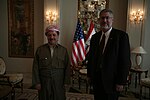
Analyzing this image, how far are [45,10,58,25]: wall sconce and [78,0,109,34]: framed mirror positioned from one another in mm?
803

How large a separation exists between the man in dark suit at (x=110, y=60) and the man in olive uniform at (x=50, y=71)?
440 mm

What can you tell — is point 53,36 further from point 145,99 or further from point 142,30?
point 142,30

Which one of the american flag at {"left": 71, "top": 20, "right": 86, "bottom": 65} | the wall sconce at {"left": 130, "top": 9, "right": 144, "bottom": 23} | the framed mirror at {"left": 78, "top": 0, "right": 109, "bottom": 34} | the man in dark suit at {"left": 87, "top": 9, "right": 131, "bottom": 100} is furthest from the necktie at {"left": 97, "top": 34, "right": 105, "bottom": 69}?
the framed mirror at {"left": 78, "top": 0, "right": 109, "bottom": 34}

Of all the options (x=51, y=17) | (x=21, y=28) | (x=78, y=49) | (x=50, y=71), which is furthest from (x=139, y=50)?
(x=21, y=28)

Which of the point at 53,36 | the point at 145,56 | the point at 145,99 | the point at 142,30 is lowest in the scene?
the point at 145,99

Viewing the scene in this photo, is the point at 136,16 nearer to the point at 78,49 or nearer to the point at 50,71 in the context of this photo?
the point at 78,49

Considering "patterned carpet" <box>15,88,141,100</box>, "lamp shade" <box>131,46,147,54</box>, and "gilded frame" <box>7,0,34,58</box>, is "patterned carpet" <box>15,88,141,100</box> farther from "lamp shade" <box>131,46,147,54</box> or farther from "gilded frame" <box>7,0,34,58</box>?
"gilded frame" <box>7,0,34,58</box>

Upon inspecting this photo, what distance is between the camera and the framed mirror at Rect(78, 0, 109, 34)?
225 inches

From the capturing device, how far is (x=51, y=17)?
558 centimetres

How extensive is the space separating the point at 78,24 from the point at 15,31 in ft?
7.74

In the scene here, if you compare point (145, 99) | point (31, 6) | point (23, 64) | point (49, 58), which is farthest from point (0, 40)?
Answer: point (145, 99)

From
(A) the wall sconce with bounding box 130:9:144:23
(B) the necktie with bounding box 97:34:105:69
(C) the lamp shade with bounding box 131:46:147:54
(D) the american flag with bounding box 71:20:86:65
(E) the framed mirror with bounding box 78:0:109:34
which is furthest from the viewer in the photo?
(E) the framed mirror with bounding box 78:0:109:34

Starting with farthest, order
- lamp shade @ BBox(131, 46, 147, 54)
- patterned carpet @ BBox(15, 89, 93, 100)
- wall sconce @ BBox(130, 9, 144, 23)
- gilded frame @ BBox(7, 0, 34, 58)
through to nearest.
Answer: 1. gilded frame @ BBox(7, 0, 34, 58)
2. wall sconce @ BBox(130, 9, 144, 23)
3. lamp shade @ BBox(131, 46, 147, 54)
4. patterned carpet @ BBox(15, 89, 93, 100)

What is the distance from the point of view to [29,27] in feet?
20.0
